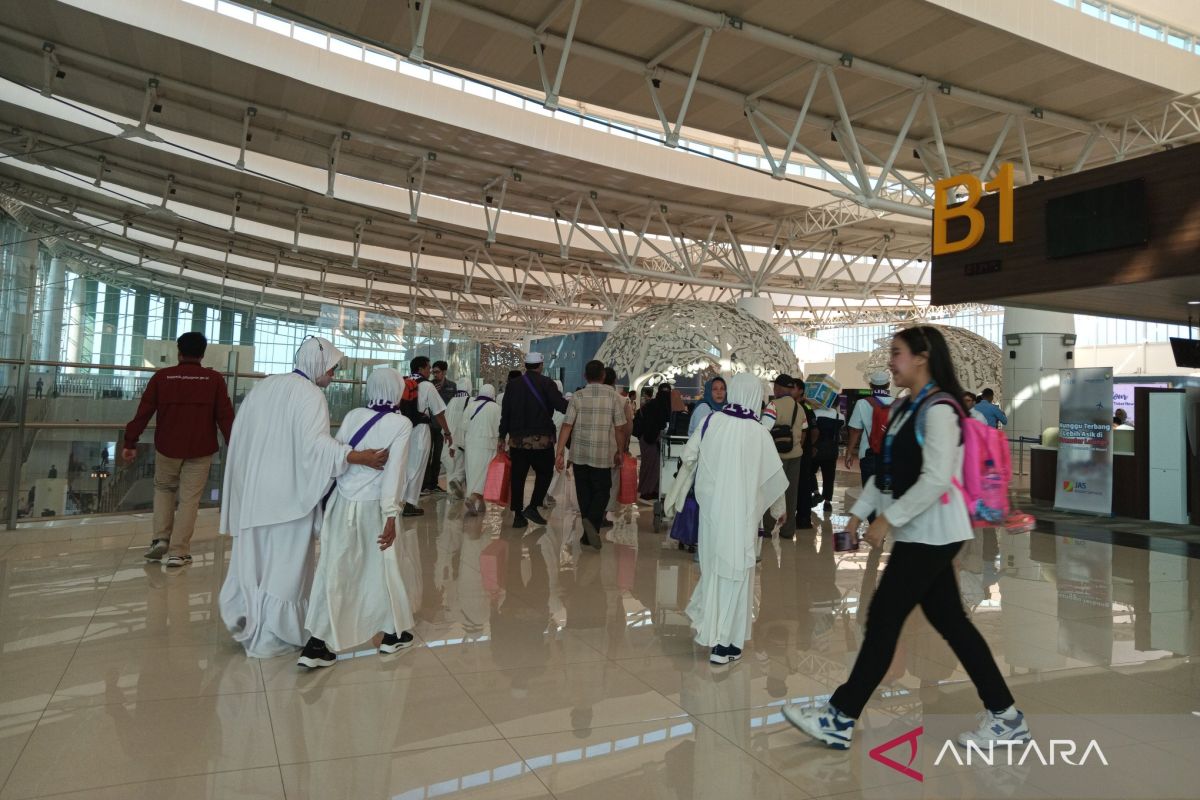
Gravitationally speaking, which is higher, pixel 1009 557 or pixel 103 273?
pixel 103 273

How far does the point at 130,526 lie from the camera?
709 cm

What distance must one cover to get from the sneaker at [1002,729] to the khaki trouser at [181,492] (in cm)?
525

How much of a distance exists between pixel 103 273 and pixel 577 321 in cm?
3357

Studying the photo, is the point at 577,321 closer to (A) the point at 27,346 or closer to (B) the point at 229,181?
(B) the point at 229,181

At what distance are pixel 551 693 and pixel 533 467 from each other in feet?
15.2

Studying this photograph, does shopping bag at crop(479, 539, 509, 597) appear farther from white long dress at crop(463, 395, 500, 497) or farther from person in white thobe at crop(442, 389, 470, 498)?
person in white thobe at crop(442, 389, 470, 498)

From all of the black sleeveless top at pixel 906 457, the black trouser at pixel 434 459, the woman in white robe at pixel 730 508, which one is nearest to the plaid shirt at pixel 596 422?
the woman in white robe at pixel 730 508

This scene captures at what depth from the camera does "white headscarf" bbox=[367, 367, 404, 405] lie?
4.05m

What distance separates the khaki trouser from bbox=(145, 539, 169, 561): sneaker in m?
0.04

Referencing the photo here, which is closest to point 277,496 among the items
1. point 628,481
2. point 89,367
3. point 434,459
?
point 89,367

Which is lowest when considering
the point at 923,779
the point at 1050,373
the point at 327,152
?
the point at 923,779

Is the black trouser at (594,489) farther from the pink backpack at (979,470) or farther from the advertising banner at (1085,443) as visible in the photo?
the advertising banner at (1085,443)

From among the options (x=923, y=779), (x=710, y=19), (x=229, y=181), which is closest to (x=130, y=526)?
(x=923, y=779)

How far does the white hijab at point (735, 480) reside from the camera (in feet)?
13.2
